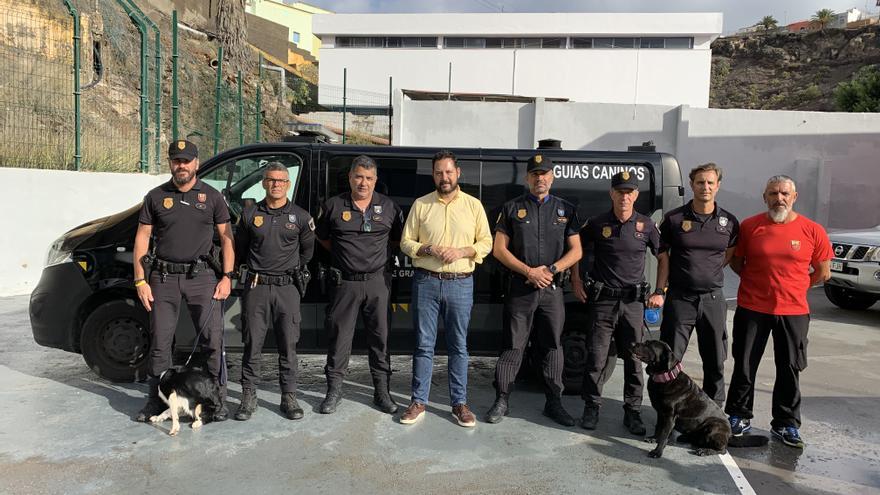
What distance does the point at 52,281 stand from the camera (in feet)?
15.5

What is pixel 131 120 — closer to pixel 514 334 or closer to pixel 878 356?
A: pixel 514 334

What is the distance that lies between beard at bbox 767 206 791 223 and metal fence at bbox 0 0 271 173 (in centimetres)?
795

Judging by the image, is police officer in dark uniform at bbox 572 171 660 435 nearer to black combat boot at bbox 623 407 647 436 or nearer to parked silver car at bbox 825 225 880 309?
black combat boot at bbox 623 407 647 436

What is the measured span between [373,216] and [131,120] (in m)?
7.31

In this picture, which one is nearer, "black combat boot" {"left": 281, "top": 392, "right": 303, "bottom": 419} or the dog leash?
the dog leash

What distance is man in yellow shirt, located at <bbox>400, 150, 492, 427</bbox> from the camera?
4.11 m

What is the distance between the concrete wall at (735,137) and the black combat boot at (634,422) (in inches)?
475

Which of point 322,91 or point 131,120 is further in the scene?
point 322,91

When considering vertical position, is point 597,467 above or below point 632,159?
below

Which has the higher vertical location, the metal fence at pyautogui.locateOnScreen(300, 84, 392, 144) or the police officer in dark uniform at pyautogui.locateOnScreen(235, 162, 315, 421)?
the metal fence at pyautogui.locateOnScreen(300, 84, 392, 144)

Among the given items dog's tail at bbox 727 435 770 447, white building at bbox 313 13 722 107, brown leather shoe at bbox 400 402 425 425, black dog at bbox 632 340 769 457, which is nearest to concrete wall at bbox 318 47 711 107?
white building at bbox 313 13 722 107

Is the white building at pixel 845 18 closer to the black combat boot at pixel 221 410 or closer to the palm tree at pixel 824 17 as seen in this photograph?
the palm tree at pixel 824 17

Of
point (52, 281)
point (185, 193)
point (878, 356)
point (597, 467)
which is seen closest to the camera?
point (597, 467)

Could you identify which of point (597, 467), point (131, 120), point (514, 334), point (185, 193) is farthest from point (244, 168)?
point (131, 120)
